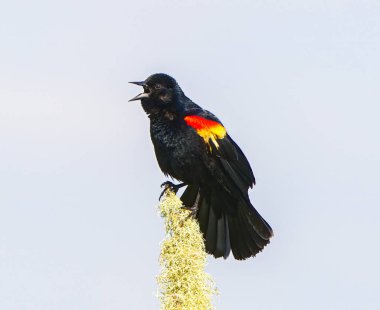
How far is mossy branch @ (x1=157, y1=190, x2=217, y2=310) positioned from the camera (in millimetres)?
3461

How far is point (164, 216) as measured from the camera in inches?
179

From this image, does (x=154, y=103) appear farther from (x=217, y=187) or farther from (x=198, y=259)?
(x=198, y=259)

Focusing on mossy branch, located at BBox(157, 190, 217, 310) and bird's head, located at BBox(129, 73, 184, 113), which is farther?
bird's head, located at BBox(129, 73, 184, 113)

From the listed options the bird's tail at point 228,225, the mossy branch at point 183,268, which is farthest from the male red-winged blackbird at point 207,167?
the mossy branch at point 183,268

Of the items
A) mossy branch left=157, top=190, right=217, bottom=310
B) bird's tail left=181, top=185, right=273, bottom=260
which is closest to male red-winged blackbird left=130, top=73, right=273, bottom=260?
bird's tail left=181, top=185, right=273, bottom=260

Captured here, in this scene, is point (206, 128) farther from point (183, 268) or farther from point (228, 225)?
point (183, 268)

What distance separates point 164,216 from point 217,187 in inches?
93.4

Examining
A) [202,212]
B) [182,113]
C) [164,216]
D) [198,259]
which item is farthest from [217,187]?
[198,259]

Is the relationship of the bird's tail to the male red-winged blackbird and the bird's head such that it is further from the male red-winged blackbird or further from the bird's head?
the bird's head

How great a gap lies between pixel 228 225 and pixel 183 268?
3.25 meters

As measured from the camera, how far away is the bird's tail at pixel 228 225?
6809 mm

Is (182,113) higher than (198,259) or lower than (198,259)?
higher

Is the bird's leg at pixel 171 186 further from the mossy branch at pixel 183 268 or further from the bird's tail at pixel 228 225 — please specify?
the mossy branch at pixel 183 268

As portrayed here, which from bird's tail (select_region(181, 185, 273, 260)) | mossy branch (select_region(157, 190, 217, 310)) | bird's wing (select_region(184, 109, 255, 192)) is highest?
bird's wing (select_region(184, 109, 255, 192))
